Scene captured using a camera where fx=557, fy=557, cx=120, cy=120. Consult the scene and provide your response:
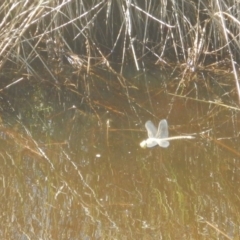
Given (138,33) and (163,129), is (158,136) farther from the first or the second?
(138,33)

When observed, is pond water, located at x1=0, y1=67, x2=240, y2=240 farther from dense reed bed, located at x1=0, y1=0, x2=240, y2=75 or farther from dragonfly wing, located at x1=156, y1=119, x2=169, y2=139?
dense reed bed, located at x1=0, y1=0, x2=240, y2=75

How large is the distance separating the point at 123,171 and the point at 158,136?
0.19 metres

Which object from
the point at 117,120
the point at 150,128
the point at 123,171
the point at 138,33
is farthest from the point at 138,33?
the point at 123,171

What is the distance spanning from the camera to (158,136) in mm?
1674

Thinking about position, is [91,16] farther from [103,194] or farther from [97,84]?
[103,194]

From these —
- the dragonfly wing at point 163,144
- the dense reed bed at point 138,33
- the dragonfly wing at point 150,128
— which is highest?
the dense reed bed at point 138,33

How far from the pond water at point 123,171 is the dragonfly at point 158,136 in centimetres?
2

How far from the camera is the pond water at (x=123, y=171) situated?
1318 millimetres

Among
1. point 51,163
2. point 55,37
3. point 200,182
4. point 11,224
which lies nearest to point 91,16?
point 55,37

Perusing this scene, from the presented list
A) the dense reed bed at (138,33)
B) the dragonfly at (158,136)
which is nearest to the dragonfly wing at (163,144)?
the dragonfly at (158,136)

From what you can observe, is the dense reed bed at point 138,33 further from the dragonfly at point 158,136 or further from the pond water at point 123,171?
the dragonfly at point 158,136

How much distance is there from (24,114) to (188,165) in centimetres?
63

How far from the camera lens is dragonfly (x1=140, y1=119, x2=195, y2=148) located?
65.4 inches

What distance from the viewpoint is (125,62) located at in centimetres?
235
